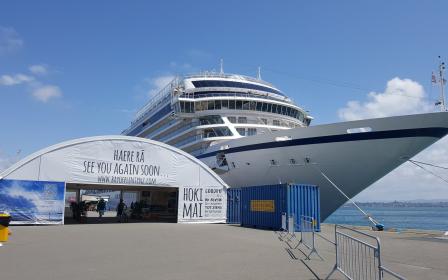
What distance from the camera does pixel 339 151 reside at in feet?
70.7

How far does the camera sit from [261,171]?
2570 centimetres

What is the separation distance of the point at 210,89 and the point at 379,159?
57.8 feet

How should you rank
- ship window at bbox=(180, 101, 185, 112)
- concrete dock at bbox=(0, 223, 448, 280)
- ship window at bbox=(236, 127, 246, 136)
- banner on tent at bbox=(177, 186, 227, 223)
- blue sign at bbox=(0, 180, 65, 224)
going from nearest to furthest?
concrete dock at bbox=(0, 223, 448, 280) < blue sign at bbox=(0, 180, 65, 224) < banner on tent at bbox=(177, 186, 227, 223) < ship window at bbox=(236, 127, 246, 136) < ship window at bbox=(180, 101, 185, 112)

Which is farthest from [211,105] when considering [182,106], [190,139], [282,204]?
[282,204]

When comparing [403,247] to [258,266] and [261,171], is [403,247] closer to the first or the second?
[258,266]

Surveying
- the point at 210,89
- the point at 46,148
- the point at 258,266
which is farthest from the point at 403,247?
the point at 210,89

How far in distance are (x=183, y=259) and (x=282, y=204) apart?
10079mm

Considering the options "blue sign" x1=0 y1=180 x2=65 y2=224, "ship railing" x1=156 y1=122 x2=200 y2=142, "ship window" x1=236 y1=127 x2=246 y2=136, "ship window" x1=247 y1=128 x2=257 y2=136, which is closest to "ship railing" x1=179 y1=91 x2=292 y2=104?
"ship railing" x1=156 y1=122 x2=200 y2=142

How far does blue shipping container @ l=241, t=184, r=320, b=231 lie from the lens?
19156 mm

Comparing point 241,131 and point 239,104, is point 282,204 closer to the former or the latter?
point 241,131

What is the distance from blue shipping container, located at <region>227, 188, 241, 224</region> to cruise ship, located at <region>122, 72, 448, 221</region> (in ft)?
7.03

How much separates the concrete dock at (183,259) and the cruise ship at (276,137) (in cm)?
713

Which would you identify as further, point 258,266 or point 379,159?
point 379,159

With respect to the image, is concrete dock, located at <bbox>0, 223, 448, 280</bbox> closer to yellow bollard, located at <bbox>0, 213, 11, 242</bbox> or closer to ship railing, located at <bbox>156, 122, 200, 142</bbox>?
yellow bollard, located at <bbox>0, 213, 11, 242</bbox>
